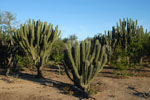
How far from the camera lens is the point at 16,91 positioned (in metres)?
6.82

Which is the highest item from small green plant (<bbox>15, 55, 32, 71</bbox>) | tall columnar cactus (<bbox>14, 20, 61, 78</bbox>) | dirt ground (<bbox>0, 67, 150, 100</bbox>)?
tall columnar cactus (<bbox>14, 20, 61, 78</bbox>)

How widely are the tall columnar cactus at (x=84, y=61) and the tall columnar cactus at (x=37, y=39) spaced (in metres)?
3.10

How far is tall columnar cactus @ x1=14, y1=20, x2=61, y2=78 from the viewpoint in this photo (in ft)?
→ 29.5

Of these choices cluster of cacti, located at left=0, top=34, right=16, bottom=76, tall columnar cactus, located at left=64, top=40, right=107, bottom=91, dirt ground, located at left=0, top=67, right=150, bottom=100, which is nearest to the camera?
dirt ground, located at left=0, top=67, right=150, bottom=100

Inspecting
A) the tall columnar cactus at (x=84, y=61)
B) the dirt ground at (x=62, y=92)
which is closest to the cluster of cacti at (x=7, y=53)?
the dirt ground at (x=62, y=92)

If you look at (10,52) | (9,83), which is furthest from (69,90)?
(10,52)

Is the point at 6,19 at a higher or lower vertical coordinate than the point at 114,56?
higher

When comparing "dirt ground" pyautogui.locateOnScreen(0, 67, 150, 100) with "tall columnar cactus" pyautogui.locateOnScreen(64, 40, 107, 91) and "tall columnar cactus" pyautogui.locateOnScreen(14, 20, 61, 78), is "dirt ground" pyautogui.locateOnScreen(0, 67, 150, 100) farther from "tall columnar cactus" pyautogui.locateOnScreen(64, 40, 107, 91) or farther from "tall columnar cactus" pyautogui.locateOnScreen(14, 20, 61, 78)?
"tall columnar cactus" pyautogui.locateOnScreen(14, 20, 61, 78)

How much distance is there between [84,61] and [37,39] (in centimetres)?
396

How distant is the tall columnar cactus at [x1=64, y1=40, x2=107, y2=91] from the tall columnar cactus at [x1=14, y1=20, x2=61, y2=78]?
10.2 feet

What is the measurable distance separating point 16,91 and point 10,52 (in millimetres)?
3978

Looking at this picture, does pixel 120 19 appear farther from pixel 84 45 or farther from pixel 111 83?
pixel 84 45

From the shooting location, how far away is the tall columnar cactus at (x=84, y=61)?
6.16 meters

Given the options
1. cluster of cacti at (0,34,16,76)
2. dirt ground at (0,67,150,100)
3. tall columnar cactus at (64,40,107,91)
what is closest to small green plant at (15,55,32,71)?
cluster of cacti at (0,34,16,76)
